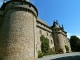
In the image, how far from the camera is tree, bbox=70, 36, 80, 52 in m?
56.6

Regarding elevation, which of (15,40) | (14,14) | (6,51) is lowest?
(6,51)

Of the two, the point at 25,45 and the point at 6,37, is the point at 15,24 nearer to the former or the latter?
the point at 6,37

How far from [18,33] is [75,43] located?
45.1 m

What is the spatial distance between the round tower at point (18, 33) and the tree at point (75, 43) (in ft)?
135

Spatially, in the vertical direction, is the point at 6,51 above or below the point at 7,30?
below

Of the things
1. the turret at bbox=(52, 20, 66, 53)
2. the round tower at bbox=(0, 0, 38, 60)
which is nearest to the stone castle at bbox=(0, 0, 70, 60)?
the round tower at bbox=(0, 0, 38, 60)

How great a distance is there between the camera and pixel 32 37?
22.5 m

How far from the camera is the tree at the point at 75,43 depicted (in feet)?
186

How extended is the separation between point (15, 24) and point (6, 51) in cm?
578

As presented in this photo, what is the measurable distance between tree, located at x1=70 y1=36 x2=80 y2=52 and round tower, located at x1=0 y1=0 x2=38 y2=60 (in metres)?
41.2

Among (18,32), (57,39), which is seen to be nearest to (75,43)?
(57,39)

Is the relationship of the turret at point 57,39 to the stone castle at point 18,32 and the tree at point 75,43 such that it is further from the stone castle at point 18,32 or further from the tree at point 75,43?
the tree at point 75,43

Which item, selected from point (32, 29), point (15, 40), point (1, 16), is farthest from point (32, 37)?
point (1, 16)

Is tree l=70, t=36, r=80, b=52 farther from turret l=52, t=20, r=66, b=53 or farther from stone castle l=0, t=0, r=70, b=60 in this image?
stone castle l=0, t=0, r=70, b=60
